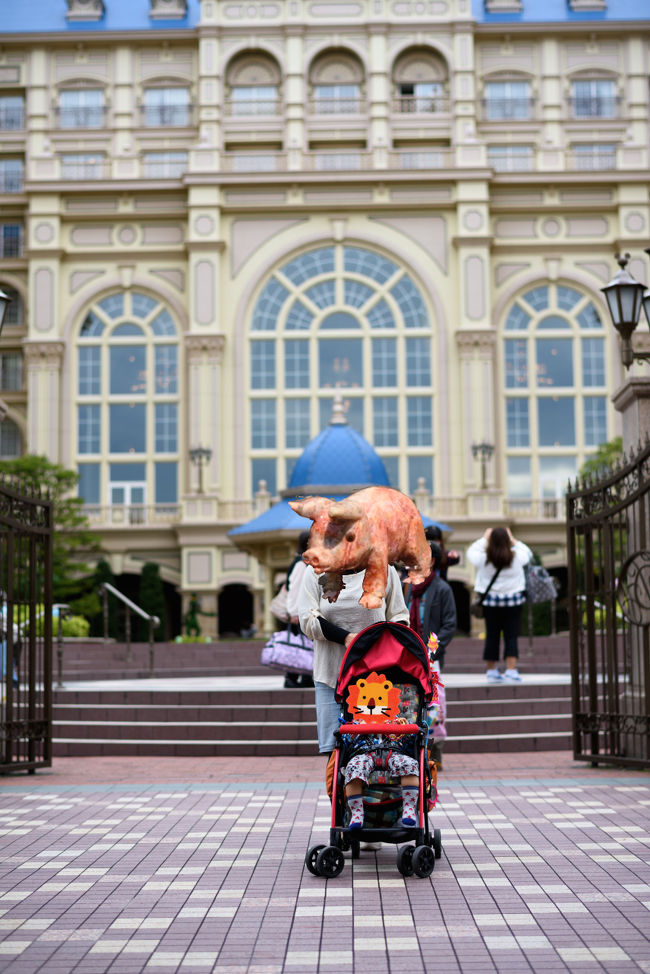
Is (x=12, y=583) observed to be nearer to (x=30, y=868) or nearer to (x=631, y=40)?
(x=30, y=868)

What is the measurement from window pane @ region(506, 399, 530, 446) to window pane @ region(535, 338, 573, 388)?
1.03m

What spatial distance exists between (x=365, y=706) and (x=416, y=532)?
0.97m

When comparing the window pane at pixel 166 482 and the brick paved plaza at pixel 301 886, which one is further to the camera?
the window pane at pixel 166 482

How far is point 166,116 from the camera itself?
48500mm

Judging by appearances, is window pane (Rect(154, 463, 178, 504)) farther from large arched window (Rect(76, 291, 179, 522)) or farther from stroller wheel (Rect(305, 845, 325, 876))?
stroller wheel (Rect(305, 845, 325, 876))

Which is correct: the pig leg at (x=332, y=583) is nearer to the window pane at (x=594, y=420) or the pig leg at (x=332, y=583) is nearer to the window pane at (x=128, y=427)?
the window pane at (x=128, y=427)

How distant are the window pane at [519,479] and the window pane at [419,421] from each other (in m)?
3.22

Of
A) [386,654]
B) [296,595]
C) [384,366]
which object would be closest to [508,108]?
[384,366]

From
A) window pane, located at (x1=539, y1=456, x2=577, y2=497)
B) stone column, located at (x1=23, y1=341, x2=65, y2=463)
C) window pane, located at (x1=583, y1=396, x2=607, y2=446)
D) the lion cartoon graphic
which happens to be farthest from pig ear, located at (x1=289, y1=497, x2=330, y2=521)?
window pane, located at (x1=583, y1=396, x2=607, y2=446)

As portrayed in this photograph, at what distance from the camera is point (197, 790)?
10117 mm

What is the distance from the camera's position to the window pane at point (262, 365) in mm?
43812

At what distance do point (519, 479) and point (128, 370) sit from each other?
1439 cm

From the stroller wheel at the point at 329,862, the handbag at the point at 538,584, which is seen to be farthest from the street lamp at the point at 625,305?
the stroller wheel at the point at 329,862

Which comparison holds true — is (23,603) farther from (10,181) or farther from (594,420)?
(10,181)
